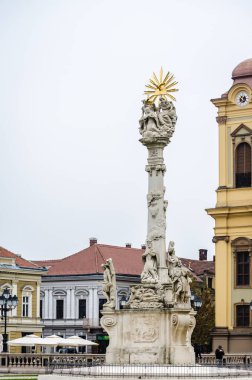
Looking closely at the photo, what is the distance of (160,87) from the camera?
130ft

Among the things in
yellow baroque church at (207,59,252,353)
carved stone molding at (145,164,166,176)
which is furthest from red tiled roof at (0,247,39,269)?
carved stone molding at (145,164,166,176)

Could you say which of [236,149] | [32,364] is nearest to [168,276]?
[32,364]

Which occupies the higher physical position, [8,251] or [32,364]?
[8,251]

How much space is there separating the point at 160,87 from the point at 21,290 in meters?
39.6

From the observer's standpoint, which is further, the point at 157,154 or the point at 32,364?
the point at 32,364

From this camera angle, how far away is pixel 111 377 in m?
32.7

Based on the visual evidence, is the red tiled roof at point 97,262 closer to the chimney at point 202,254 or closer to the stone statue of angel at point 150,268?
the chimney at point 202,254

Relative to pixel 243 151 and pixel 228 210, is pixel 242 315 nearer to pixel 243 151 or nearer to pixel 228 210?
pixel 228 210

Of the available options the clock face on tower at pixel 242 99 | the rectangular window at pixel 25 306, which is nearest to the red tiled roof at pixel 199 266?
the rectangular window at pixel 25 306

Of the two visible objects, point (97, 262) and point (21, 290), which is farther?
point (97, 262)

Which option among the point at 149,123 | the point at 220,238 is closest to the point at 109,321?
the point at 149,123

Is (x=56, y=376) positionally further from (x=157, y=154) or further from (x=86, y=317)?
(x=86, y=317)

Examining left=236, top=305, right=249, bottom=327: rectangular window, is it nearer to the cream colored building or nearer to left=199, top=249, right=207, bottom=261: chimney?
the cream colored building

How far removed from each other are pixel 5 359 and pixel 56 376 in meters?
15.0
